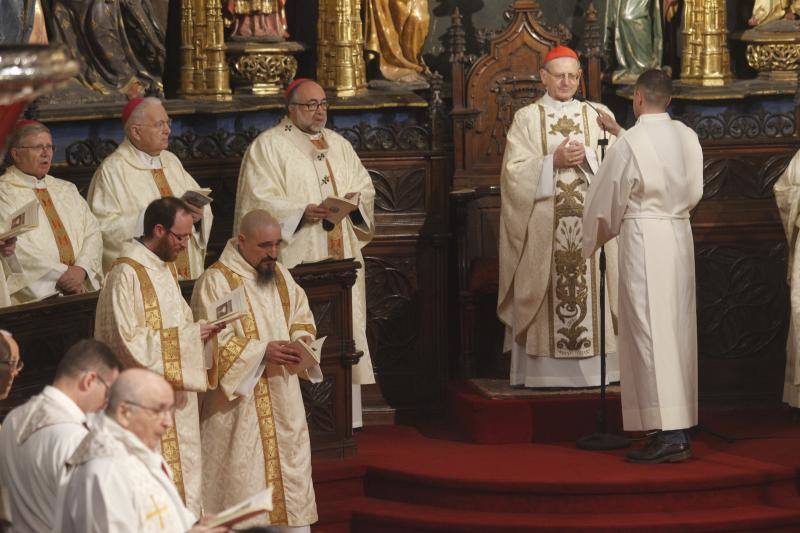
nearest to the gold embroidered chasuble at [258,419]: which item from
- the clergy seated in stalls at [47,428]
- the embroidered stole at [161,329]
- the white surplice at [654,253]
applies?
the embroidered stole at [161,329]

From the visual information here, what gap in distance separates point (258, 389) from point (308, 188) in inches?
82.3

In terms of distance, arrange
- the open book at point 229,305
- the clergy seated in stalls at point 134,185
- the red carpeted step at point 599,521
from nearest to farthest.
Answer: the open book at point 229,305, the red carpeted step at point 599,521, the clergy seated in stalls at point 134,185

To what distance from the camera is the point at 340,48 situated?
11.2m

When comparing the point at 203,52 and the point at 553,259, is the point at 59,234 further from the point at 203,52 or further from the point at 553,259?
the point at 553,259

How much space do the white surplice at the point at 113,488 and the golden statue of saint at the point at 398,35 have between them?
6460mm

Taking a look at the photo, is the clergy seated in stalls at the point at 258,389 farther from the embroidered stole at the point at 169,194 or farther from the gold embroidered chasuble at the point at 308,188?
the gold embroidered chasuble at the point at 308,188

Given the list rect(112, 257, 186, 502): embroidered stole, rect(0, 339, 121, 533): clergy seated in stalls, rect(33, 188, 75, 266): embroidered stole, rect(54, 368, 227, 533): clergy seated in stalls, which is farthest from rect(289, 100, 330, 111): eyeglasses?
rect(54, 368, 227, 533): clergy seated in stalls

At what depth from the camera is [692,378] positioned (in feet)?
29.5

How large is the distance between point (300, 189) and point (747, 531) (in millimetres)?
3230

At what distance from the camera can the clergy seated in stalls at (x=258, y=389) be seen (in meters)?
8.03

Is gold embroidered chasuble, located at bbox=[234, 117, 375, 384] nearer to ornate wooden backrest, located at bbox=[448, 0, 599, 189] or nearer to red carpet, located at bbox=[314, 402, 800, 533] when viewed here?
red carpet, located at bbox=[314, 402, 800, 533]

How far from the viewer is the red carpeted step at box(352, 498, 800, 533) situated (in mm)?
8586

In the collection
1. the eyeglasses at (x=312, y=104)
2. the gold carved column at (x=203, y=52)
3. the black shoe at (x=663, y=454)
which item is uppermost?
the gold carved column at (x=203, y=52)

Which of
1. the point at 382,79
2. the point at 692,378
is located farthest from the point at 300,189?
the point at 692,378
